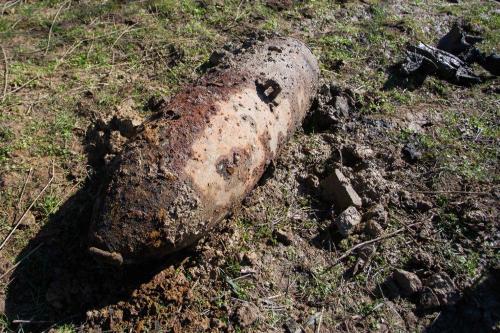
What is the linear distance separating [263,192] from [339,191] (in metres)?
0.57

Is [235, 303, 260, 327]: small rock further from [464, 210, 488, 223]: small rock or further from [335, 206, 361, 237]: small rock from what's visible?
[464, 210, 488, 223]: small rock

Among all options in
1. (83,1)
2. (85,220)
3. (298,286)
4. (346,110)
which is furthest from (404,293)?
(83,1)

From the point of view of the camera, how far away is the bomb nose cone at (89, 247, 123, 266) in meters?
2.29

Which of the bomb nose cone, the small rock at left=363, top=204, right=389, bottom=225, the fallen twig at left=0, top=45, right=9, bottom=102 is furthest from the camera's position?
the fallen twig at left=0, top=45, right=9, bottom=102

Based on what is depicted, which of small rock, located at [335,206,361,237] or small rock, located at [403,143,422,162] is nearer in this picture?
small rock, located at [335,206,361,237]

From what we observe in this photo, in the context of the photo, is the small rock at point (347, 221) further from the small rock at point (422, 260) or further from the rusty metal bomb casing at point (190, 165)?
the rusty metal bomb casing at point (190, 165)

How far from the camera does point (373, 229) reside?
3.22 m

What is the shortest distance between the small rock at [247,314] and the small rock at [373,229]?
3.36ft

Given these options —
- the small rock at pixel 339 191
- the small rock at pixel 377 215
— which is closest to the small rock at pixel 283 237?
the small rock at pixel 339 191

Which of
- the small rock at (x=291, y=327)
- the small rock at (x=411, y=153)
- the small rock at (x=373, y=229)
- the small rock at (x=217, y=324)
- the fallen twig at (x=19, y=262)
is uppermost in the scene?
the small rock at (x=411, y=153)

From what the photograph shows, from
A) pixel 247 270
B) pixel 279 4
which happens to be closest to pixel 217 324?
pixel 247 270

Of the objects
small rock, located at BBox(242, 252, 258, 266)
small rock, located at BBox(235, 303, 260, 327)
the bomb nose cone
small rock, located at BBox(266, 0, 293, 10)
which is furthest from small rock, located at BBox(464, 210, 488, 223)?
small rock, located at BBox(266, 0, 293, 10)

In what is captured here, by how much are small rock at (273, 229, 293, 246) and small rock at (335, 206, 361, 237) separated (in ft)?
1.17

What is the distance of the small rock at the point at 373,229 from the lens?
3219 mm
